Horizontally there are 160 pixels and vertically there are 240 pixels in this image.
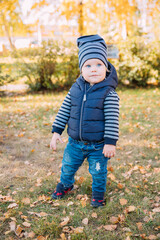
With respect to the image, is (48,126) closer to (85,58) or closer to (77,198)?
(77,198)

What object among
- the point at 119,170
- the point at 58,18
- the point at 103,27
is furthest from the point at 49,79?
the point at 103,27

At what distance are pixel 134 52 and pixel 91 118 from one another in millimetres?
8010

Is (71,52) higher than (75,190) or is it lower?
higher

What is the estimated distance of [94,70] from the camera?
2.50 metres

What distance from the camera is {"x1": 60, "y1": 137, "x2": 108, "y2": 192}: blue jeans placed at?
8.65ft

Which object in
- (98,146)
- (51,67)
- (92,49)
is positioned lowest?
(98,146)

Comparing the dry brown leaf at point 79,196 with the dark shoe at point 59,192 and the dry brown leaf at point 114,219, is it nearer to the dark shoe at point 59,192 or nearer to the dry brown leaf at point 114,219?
the dark shoe at point 59,192

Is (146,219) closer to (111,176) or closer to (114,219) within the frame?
(114,219)

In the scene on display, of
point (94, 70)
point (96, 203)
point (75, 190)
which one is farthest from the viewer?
point (75, 190)

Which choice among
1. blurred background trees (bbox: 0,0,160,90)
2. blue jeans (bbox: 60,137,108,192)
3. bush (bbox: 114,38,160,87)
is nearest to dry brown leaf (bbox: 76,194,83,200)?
blue jeans (bbox: 60,137,108,192)

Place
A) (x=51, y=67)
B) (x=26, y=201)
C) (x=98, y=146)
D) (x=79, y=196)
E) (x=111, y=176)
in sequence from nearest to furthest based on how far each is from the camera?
(x=98, y=146)
(x=26, y=201)
(x=79, y=196)
(x=111, y=176)
(x=51, y=67)

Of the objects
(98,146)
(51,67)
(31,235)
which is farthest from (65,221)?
(51,67)

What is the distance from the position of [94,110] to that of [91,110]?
3cm

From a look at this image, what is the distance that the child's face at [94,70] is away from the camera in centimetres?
251
